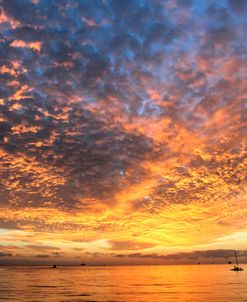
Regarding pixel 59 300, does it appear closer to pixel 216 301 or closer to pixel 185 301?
pixel 185 301

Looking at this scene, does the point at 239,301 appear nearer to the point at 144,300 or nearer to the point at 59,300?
the point at 144,300

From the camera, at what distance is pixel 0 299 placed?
67250mm

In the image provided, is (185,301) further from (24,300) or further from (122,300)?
(24,300)

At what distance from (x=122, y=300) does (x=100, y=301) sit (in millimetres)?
4978

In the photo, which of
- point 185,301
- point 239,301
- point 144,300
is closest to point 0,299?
point 144,300

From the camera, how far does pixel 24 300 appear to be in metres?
66.2

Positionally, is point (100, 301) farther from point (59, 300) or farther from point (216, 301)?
point (216, 301)

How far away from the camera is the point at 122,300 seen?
220ft

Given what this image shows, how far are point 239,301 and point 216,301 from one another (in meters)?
4.57

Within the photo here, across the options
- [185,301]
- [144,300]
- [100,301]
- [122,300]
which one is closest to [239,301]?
[185,301]

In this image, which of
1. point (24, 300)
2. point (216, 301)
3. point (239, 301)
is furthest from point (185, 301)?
point (24, 300)

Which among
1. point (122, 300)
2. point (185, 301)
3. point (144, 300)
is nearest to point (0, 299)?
point (122, 300)

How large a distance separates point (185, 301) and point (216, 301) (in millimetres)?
6431

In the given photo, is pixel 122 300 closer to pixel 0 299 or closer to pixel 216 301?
pixel 216 301
